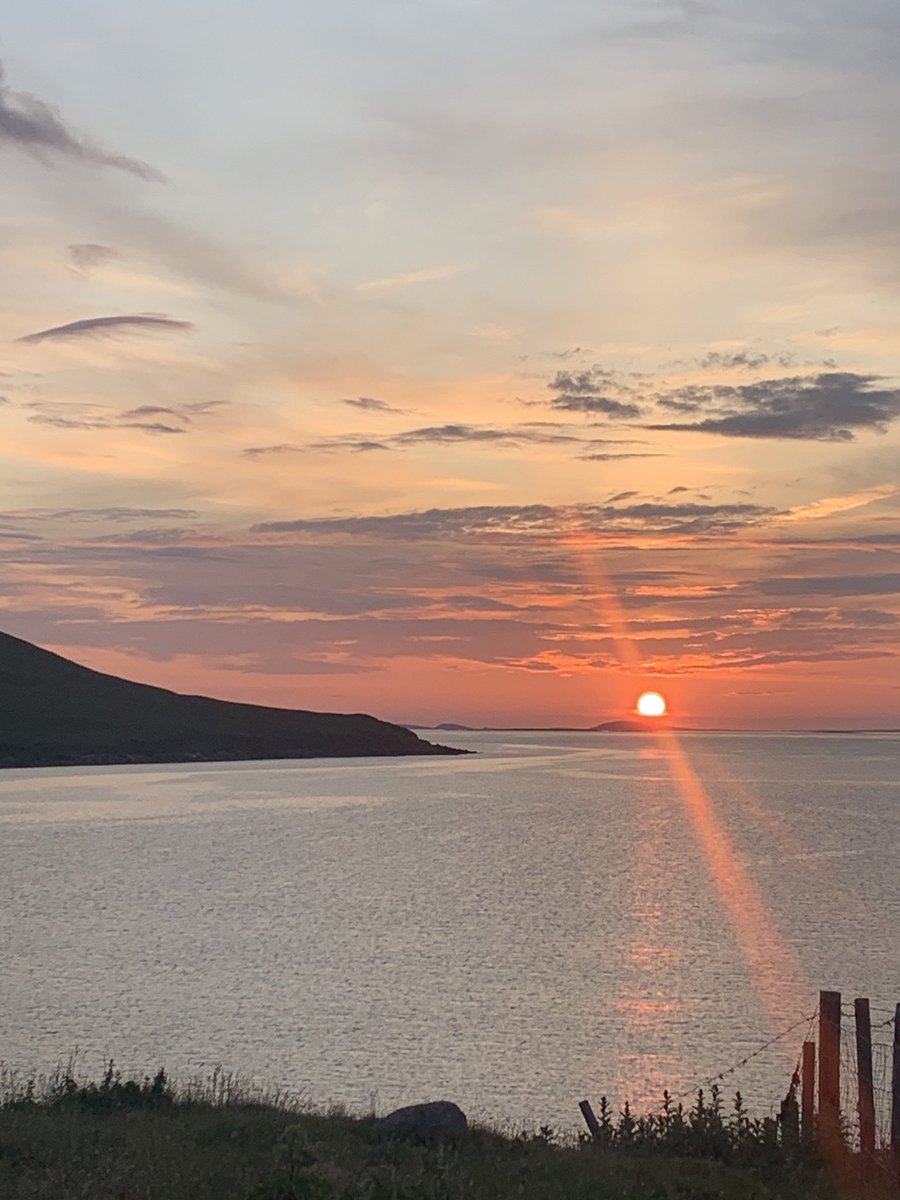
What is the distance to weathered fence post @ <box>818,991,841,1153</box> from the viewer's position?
21484 mm

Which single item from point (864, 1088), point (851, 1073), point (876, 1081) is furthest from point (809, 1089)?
point (876, 1081)

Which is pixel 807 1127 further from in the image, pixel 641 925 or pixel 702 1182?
pixel 641 925

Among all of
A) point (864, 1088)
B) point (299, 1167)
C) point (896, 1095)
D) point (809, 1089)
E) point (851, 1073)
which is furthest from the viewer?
point (851, 1073)

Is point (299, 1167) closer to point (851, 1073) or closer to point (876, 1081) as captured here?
point (851, 1073)

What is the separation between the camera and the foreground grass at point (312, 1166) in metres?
16.8

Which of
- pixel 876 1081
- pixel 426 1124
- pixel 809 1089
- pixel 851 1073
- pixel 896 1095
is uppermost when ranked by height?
pixel 896 1095

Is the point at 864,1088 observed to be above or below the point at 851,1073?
above

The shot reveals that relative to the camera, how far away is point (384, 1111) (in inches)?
1334

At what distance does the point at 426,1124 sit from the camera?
23469 mm

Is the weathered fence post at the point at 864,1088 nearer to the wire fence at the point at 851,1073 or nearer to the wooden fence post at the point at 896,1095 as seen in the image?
the wooden fence post at the point at 896,1095

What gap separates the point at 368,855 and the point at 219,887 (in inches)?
1004

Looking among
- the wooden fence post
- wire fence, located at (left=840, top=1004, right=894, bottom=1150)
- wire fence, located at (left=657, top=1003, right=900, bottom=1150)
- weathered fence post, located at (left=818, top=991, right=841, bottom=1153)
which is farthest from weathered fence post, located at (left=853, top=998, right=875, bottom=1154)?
wire fence, located at (left=840, top=1004, right=894, bottom=1150)

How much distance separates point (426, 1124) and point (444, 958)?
37.8m

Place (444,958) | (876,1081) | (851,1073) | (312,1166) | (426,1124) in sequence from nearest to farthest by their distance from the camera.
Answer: (312,1166) < (426,1124) < (851,1073) < (876,1081) < (444,958)
